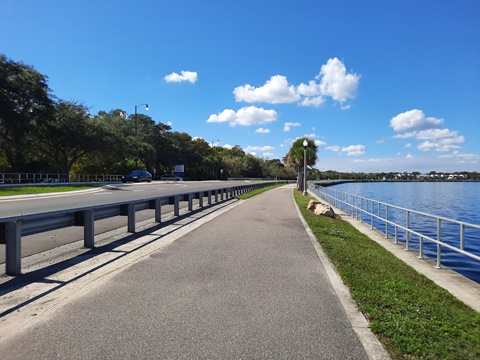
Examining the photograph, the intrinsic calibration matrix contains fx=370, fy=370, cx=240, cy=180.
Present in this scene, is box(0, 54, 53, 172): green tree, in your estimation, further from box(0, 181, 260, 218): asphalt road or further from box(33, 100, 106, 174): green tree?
box(0, 181, 260, 218): asphalt road

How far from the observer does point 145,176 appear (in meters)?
46.7

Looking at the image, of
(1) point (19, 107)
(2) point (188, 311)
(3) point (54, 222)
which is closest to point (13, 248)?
(3) point (54, 222)

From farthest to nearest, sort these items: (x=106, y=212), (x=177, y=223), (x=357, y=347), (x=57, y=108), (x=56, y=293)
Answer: (x=57, y=108), (x=177, y=223), (x=106, y=212), (x=56, y=293), (x=357, y=347)

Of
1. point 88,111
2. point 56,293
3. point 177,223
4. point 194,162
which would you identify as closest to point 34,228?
point 56,293

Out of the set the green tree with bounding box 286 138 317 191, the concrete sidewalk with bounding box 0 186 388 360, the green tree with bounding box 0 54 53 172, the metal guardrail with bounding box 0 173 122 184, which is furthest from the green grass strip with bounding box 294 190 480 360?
the green tree with bounding box 286 138 317 191

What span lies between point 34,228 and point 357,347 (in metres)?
5.45

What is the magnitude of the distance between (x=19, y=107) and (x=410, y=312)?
41.4 meters

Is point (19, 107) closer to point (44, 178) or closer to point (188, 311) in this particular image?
point (44, 178)

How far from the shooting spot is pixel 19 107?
36.9 metres

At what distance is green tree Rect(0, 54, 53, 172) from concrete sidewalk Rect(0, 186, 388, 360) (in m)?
33.1

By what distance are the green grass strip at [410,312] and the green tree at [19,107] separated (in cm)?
3598

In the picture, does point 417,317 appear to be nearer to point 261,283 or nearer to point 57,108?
point 261,283

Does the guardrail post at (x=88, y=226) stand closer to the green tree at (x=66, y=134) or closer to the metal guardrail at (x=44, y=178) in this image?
the metal guardrail at (x=44, y=178)

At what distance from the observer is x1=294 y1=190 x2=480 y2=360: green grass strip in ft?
11.5
